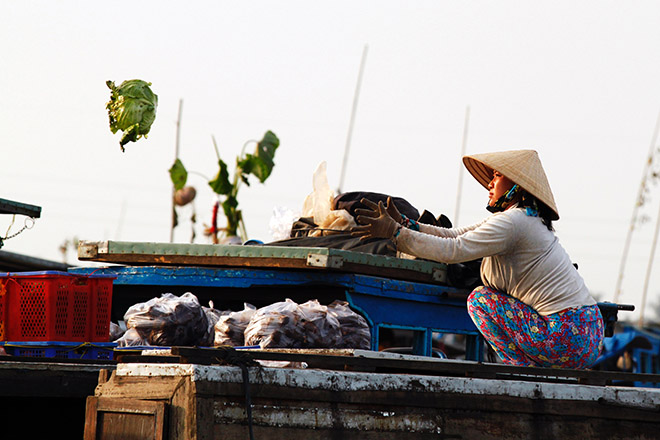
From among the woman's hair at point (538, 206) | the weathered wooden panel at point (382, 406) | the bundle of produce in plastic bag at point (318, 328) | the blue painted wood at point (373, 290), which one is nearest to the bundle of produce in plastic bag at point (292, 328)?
the bundle of produce in plastic bag at point (318, 328)

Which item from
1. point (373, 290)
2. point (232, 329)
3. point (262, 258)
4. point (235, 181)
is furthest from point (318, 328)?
point (235, 181)

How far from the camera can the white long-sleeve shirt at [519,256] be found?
3830 millimetres

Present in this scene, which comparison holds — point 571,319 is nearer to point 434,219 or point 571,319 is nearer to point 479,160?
point 479,160

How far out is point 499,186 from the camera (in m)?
4.25

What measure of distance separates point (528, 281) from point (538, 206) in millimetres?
354

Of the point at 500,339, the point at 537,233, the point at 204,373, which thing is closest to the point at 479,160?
the point at 537,233

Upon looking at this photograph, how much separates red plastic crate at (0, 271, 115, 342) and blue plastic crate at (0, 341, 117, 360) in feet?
0.12

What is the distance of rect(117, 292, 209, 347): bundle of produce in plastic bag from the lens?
445 centimetres

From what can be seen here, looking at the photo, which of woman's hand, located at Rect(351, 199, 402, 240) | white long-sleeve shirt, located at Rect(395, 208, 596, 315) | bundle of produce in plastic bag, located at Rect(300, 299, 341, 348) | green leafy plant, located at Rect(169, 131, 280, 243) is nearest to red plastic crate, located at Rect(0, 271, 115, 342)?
bundle of produce in plastic bag, located at Rect(300, 299, 341, 348)

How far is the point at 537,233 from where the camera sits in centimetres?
402

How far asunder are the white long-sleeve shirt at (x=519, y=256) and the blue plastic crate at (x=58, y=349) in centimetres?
146

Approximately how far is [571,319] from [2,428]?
277 cm

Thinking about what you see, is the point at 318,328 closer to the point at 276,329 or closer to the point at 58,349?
the point at 276,329

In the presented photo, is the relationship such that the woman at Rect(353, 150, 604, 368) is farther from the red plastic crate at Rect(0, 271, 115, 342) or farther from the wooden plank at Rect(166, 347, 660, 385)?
the red plastic crate at Rect(0, 271, 115, 342)
